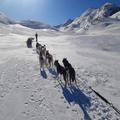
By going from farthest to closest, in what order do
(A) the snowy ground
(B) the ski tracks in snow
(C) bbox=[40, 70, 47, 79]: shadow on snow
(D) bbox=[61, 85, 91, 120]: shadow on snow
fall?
(C) bbox=[40, 70, 47, 79]: shadow on snow < (D) bbox=[61, 85, 91, 120]: shadow on snow < (A) the snowy ground < (B) the ski tracks in snow

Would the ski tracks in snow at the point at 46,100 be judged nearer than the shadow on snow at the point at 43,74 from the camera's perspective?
Yes

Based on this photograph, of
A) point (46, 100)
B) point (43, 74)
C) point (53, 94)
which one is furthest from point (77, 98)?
point (43, 74)

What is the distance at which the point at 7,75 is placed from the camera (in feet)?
58.1

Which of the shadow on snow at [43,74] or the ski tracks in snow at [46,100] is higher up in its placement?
the shadow on snow at [43,74]

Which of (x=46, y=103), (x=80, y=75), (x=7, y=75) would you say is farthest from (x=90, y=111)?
(x=7, y=75)

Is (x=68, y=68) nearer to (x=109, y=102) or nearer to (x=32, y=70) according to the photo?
(x=109, y=102)

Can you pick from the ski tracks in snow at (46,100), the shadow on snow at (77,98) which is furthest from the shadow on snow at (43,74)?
the shadow on snow at (77,98)

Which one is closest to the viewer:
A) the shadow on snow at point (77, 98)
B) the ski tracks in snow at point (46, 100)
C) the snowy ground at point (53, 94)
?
the ski tracks in snow at point (46, 100)

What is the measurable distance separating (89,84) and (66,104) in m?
3.85

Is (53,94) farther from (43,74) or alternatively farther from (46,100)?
(43,74)

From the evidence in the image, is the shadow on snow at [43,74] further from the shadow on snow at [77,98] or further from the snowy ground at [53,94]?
the shadow on snow at [77,98]

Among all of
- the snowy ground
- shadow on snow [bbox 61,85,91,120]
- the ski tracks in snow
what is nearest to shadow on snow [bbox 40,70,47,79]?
the snowy ground

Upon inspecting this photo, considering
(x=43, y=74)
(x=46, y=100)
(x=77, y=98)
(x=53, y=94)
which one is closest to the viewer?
(x=46, y=100)

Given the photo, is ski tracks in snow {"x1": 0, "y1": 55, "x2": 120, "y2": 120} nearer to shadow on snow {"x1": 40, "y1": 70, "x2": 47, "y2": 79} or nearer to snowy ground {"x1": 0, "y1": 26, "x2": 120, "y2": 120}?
snowy ground {"x1": 0, "y1": 26, "x2": 120, "y2": 120}
